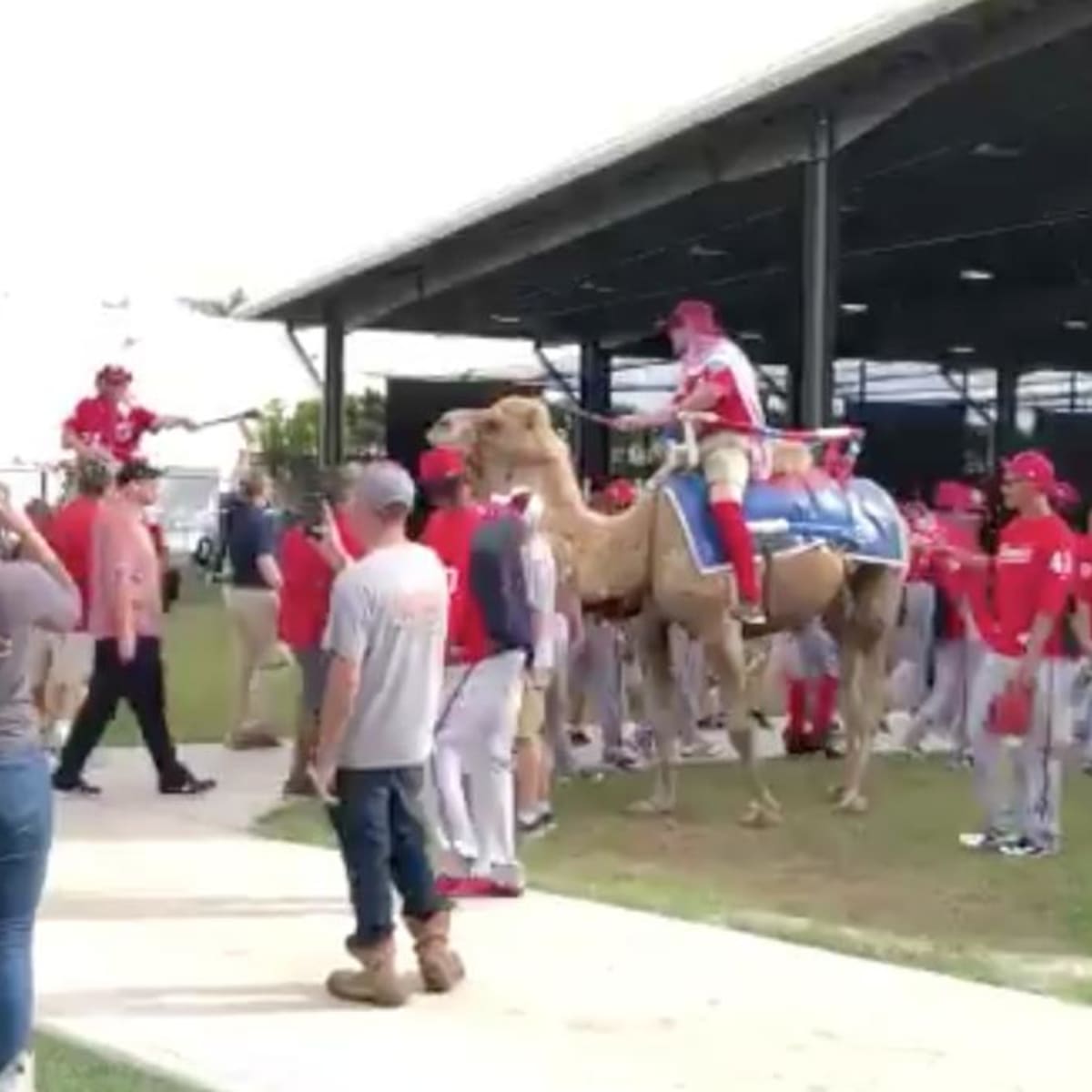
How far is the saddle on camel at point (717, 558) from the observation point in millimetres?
12922

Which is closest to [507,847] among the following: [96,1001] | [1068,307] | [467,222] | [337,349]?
[96,1001]

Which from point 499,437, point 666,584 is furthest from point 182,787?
point 666,584

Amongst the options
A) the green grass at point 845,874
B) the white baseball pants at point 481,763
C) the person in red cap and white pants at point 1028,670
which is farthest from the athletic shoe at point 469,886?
the person in red cap and white pants at point 1028,670

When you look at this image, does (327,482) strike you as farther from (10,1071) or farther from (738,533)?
(10,1071)

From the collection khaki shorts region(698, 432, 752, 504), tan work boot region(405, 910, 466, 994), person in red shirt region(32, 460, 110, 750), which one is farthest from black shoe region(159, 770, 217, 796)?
tan work boot region(405, 910, 466, 994)

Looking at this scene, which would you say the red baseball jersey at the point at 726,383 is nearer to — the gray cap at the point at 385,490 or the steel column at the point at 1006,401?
the gray cap at the point at 385,490

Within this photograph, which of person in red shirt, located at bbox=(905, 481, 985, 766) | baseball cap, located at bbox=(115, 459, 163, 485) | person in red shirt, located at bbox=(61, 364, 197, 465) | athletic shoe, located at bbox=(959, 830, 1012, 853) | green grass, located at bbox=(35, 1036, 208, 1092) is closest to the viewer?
green grass, located at bbox=(35, 1036, 208, 1092)

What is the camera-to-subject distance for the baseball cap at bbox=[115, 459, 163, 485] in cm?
1352

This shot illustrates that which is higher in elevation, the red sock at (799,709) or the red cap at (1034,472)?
the red cap at (1034,472)

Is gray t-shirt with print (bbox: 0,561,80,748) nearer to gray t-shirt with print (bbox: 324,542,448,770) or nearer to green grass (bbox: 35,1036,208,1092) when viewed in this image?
green grass (bbox: 35,1036,208,1092)

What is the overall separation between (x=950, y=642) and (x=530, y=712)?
21.1 feet

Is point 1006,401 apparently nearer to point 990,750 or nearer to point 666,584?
point 666,584

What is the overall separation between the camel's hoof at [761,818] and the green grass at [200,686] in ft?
16.5

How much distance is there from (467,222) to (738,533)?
15.3 metres
